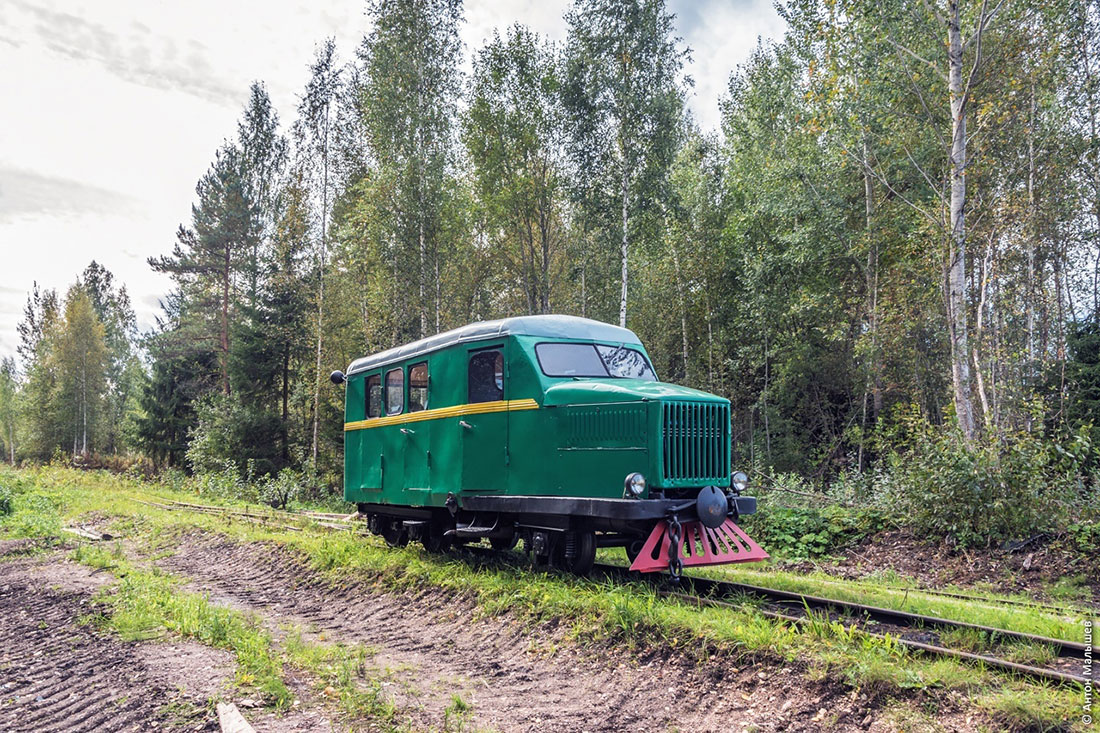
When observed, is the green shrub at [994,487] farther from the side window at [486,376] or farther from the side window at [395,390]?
the side window at [395,390]

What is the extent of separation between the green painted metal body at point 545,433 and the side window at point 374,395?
87cm

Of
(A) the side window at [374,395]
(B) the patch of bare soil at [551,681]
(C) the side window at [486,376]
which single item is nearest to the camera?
(B) the patch of bare soil at [551,681]

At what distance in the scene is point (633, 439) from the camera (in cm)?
756

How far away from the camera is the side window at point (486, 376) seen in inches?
356

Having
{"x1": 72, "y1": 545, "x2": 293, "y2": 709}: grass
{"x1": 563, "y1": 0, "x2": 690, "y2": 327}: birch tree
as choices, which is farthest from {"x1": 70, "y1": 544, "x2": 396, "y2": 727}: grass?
{"x1": 563, "y1": 0, "x2": 690, "y2": 327}: birch tree

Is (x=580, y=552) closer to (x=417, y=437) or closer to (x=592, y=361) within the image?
(x=592, y=361)

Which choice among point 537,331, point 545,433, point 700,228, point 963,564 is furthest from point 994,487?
point 700,228

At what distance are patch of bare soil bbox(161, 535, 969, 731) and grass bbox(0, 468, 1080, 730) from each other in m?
0.14

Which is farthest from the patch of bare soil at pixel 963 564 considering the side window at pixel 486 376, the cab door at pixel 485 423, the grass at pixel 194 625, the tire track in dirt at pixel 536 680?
the grass at pixel 194 625

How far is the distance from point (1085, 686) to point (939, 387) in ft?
64.5


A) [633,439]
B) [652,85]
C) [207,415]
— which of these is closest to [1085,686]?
[633,439]

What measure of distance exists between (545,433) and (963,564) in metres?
6.35

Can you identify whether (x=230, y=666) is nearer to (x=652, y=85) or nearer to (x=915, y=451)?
(x=915, y=451)

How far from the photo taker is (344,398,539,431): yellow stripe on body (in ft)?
28.8
